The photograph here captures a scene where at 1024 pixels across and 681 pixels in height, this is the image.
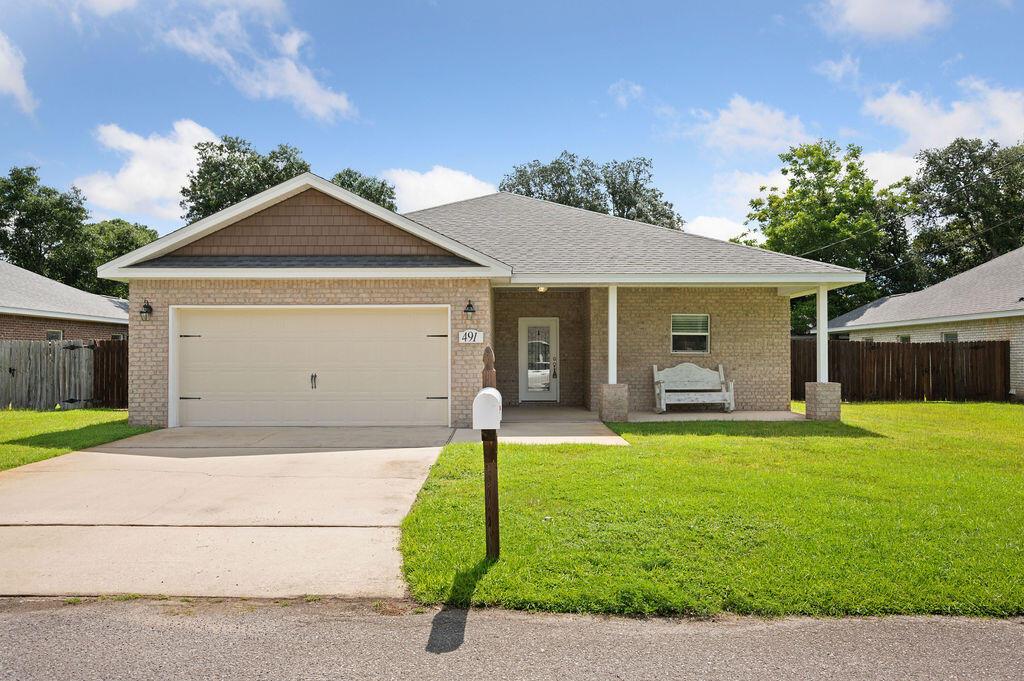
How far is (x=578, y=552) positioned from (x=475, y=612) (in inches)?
42.1

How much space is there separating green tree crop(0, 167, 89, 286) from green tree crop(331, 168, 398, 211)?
53.8 ft

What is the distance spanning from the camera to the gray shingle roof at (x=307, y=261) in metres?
11.2

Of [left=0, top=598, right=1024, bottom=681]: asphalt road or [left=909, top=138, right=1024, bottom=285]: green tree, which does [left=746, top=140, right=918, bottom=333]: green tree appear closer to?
[left=909, top=138, right=1024, bottom=285]: green tree

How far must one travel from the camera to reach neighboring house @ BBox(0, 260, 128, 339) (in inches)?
737

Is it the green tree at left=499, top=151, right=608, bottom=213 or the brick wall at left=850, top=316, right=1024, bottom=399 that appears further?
the green tree at left=499, top=151, right=608, bottom=213

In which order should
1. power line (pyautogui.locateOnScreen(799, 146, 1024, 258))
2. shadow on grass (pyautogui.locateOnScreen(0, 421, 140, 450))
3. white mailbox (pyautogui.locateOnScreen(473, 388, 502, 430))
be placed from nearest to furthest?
white mailbox (pyautogui.locateOnScreen(473, 388, 502, 430)) → shadow on grass (pyautogui.locateOnScreen(0, 421, 140, 450)) → power line (pyautogui.locateOnScreen(799, 146, 1024, 258))

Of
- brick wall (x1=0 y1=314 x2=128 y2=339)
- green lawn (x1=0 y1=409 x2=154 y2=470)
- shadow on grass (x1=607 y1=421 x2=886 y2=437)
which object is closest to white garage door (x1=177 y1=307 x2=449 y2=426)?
green lawn (x1=0 y1=409 x2=154 y2=470)

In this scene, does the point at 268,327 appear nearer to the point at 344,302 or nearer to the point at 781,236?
the point at 344,302

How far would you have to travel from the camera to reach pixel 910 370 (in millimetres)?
17438

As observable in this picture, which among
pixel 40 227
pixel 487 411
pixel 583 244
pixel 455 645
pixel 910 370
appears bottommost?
pixel 455 645

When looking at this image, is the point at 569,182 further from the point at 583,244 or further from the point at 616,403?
the point at 616,403

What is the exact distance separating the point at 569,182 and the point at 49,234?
33286 millimetres

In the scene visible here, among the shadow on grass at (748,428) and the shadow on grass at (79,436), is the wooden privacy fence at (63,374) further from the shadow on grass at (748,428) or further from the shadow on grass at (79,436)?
the shadow on grass at (748,428)

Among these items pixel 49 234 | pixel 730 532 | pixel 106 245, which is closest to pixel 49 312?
pixel 730 532
